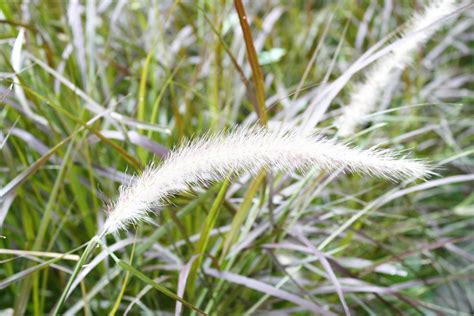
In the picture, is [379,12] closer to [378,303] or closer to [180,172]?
[378,303]

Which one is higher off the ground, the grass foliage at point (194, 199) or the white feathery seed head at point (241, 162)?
the white feathery seed head at point (241, 162)

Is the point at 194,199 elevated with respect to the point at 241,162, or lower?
lower

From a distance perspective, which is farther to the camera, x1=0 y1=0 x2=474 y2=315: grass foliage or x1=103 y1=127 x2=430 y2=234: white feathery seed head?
x1=0 y1=0 x2=474 y2=315: grass foliage

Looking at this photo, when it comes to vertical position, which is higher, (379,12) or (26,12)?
(26,12)

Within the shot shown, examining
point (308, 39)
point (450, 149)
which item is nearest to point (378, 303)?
point (450, 149)

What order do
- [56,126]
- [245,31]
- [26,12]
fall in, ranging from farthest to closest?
[26,12] → [56,126] → [245,31]
